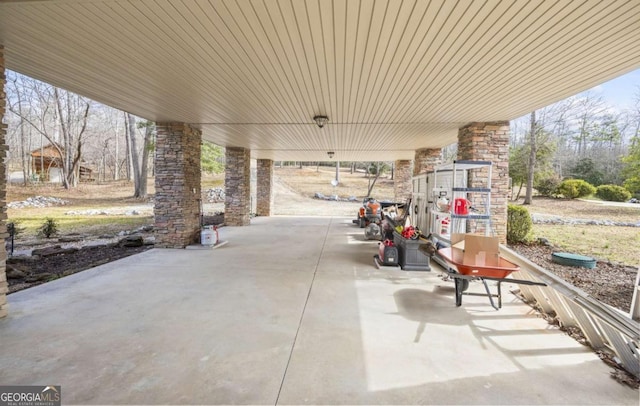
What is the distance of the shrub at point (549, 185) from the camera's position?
17.9 m

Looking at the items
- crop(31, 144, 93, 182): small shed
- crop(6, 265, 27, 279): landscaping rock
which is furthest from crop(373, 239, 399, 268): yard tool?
crop(31, 144, 93, 182): small shed

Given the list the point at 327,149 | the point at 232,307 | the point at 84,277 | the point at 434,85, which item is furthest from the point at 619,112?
the point at 84,277

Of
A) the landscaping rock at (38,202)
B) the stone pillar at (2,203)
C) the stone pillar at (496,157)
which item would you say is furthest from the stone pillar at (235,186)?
the landscaping rock at (38,202)

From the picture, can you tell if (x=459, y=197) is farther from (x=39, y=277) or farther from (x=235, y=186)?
(x=235, y=186)

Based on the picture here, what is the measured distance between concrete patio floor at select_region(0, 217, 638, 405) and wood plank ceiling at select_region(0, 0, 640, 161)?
3.00 meters

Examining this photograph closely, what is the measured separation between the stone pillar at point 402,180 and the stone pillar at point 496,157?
707 cm

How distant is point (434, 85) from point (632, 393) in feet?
12.4

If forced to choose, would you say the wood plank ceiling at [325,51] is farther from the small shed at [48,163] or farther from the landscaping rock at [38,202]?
the small shed at [48,163]

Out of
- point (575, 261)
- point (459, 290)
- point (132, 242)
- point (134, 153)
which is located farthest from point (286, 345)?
point (134, 153)

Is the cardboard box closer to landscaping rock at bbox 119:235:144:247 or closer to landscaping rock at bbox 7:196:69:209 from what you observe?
landscaping rock at bbox 119:235:144:247

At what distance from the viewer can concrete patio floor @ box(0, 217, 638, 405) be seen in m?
2.11

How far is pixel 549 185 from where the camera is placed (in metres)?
18.0

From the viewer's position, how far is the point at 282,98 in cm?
492

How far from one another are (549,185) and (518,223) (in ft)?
46.7
